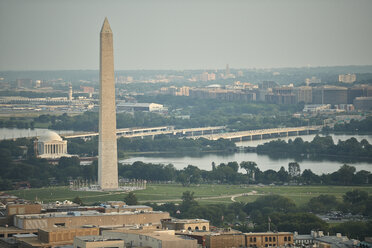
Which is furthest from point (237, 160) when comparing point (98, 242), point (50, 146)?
point (98, 242)

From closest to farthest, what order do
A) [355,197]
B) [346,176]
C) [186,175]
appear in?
[355,197], [346,176], [186,175]

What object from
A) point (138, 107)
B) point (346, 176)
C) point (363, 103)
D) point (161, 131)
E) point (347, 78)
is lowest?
point (346, 176)

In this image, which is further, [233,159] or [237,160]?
[233,159]

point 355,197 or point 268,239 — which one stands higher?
point 268,239

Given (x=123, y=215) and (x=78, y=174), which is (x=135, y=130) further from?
(x=123, y=215)

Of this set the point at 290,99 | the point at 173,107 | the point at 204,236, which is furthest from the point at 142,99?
the point at 204,236

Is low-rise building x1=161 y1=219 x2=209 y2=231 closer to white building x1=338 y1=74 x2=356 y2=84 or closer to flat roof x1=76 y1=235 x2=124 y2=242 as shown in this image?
flat roof x1=76 y1=235 x2=124 y2=242

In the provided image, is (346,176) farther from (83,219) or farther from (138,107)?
(138,107)
